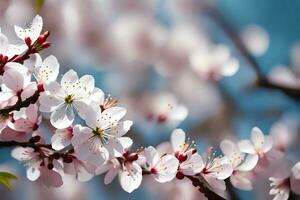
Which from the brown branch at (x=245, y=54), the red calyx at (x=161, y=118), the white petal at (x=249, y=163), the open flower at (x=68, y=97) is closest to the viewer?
the open flower at (x=68, y=97)

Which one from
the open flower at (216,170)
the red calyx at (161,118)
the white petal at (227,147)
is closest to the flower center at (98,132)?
the open flower at (216,170)

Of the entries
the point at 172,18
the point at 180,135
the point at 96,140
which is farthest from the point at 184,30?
the point at 96,140

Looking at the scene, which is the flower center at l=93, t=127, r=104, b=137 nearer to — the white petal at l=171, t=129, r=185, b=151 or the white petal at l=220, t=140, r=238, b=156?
the white petal at l=171, t=129, r=185, b=151

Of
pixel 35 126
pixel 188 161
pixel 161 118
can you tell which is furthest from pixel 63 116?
pixel 161 118

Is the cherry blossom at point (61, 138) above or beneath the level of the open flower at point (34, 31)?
beneath

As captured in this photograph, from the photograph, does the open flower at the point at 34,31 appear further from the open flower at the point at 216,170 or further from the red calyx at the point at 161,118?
the red calyx at the point at 161,118
